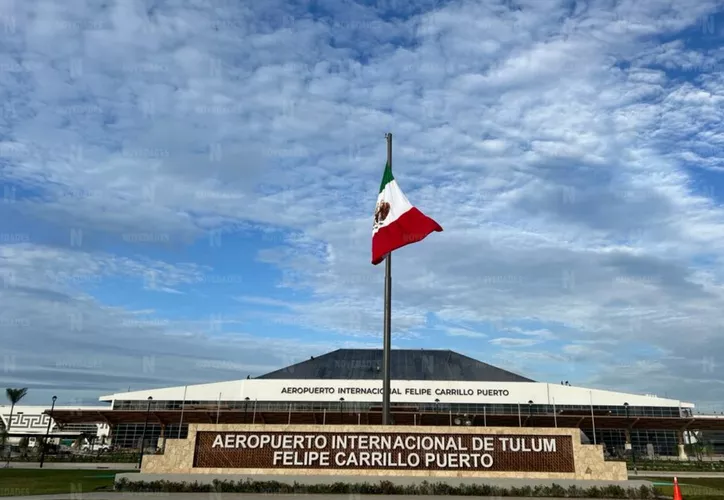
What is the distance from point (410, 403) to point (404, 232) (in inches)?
1718

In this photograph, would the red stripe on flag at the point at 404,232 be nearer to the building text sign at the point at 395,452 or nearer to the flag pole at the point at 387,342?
the flag pole at the point at 387,342

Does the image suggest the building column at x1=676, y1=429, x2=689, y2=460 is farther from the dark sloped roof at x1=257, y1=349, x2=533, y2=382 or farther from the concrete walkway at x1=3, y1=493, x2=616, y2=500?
the concrete walkway at x1=3, y1=493, x2=616, y2=500

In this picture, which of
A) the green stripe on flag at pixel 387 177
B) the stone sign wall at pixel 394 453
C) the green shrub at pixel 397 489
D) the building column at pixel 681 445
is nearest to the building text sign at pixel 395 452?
the stone sign wall at pixel 394 453

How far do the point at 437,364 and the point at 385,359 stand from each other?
4851 cm

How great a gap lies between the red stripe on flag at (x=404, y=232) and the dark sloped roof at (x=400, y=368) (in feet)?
146

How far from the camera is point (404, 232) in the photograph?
781 inches

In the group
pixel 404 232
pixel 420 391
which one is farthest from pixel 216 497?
pixel 420 391

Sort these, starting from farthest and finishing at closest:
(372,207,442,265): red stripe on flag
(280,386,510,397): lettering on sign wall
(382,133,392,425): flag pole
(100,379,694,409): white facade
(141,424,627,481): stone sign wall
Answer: (280,386,510,397): lettering on sign wall < (100,379,694,409): white facade < (372,207,442,265): red stripe on flag < (382,133,392,425): flag pole < (141,424,627,481): stone sign wall

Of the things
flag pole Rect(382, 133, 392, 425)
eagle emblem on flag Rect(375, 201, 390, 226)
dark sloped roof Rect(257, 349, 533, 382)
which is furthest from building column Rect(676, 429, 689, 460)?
eagle emblem on flag Rect(375, 201, 390, 226)

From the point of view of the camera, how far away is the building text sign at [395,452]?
1856 centimetres

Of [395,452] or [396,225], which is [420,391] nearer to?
[395,452]

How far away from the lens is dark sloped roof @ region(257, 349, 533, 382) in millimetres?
63656

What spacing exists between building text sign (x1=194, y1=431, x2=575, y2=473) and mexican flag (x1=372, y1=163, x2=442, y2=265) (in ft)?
20.9

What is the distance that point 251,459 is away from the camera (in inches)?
748
